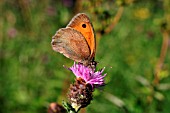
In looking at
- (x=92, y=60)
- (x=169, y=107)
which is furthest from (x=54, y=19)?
(x=92, y=60)

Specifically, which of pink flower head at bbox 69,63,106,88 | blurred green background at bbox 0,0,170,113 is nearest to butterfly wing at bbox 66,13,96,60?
pink flower head at bbox 69,63,106,88

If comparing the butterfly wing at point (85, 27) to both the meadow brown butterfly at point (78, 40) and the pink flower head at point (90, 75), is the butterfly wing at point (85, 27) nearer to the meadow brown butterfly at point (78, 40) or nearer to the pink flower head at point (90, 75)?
the meadow brown butterfly at point (78, 40)

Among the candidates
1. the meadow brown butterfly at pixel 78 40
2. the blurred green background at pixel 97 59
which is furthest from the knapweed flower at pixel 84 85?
the blurred green background at pixel 97 59

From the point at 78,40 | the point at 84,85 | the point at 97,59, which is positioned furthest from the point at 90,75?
the point at 97,59

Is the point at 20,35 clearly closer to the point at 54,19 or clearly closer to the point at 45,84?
the point at 54,19

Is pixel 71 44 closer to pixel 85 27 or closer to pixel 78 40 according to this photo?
pixel 78 40

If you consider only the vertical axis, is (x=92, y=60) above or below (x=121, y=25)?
above
